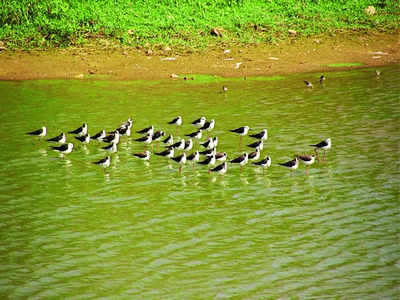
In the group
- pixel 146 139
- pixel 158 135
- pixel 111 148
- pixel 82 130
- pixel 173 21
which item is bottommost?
pixel 111 148

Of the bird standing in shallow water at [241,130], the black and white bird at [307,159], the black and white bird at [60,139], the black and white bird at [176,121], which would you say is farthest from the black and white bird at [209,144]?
the black and white bird at [60,139]

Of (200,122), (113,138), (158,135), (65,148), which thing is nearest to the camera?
(65,148)

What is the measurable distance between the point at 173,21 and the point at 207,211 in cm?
2147

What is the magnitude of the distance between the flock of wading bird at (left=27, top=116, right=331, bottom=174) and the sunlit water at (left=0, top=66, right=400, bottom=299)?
0.30 meters

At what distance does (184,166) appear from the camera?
1869cm

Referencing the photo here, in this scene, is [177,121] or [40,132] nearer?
[40,132]

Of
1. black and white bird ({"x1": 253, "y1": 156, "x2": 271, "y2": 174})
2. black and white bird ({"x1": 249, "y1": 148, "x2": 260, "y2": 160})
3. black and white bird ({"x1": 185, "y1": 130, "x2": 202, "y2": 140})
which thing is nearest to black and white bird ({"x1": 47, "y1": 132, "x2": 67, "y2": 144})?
black and white bird ({"x1": 185, "y1": 130, "x2": 202, "y2": 140})

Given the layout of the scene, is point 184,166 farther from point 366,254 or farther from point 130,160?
point 366,254

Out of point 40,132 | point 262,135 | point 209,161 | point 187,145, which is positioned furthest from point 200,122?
point 40,132

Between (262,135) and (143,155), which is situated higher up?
(262,135)

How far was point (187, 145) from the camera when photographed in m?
19.8

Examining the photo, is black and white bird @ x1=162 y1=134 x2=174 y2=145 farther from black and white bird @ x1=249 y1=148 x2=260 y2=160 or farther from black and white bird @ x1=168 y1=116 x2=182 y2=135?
black and white bird @ x1=249 y1=148 x2=260 y2=160

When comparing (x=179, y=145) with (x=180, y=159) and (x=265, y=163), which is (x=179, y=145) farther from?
(x=265, y=163)

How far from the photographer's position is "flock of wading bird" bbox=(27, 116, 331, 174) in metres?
17.8
